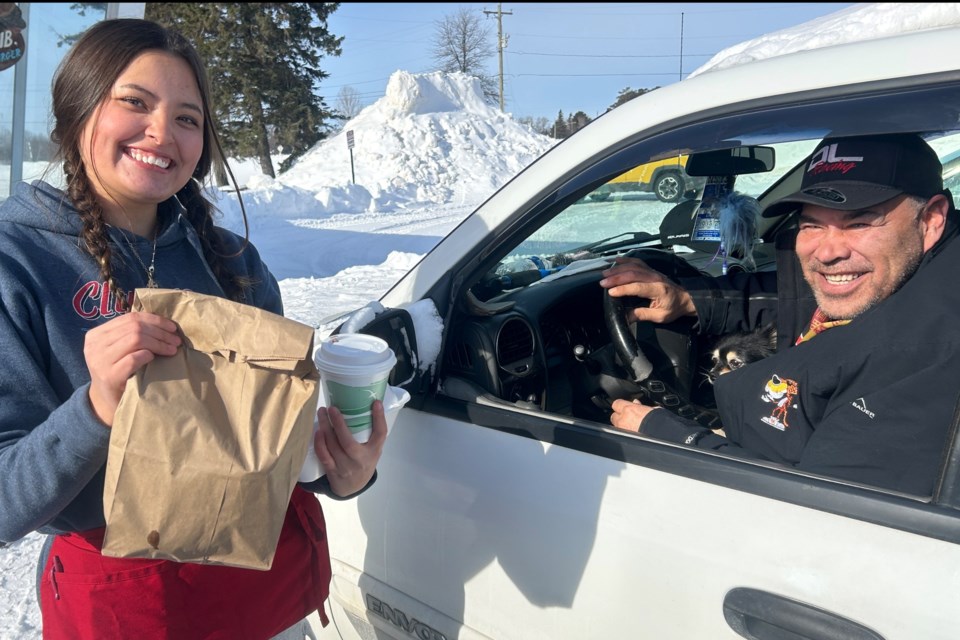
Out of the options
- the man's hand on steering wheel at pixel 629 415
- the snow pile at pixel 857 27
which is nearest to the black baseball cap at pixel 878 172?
the snow pile at pixel 857 27

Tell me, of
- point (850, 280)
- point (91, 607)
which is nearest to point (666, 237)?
point (850, 280)

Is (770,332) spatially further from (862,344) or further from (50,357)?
(50,357)

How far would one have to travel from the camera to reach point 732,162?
2621 mm

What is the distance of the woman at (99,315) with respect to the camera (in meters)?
1.13

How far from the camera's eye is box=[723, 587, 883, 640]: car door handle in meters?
1.08

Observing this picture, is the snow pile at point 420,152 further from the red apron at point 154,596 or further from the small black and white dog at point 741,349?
the red apron at point 154,596

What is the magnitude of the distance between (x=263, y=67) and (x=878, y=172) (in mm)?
32319

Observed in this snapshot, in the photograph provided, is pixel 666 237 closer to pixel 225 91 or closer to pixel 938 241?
pixel 938 241

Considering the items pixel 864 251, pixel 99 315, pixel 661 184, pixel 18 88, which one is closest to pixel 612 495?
pixel 864 251

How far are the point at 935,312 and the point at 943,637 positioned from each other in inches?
23.7

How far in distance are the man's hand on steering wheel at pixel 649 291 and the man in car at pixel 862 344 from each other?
361 millimetres

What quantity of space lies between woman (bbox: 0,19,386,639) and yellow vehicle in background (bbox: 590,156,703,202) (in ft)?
4.66

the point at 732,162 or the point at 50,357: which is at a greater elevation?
the point at 732,162

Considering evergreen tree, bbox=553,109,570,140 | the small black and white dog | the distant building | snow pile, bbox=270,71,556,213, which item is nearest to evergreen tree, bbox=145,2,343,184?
snow pile, bbox=270,71,556,213
